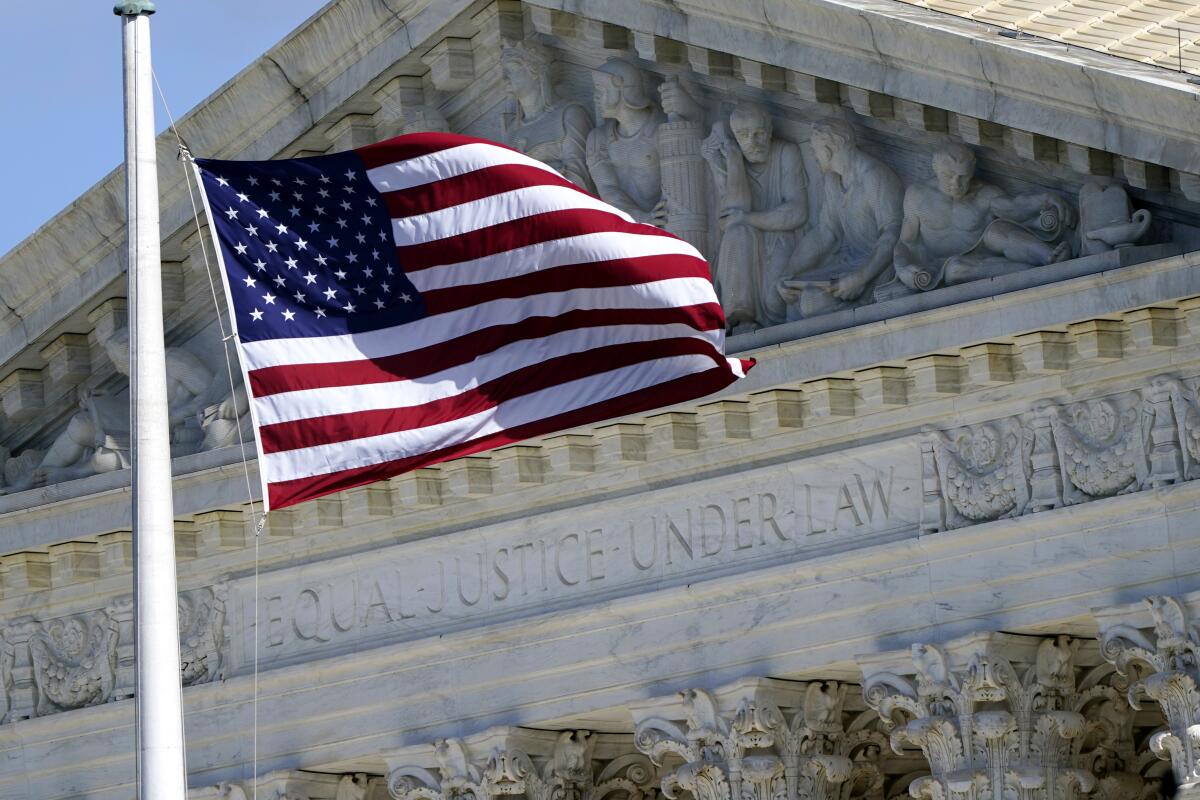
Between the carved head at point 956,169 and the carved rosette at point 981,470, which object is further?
the carved head at point 956,169

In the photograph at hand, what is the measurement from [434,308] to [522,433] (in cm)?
109

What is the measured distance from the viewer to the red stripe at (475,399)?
891 inches

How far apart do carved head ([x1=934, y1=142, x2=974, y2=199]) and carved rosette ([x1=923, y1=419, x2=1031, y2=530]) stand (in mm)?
1815

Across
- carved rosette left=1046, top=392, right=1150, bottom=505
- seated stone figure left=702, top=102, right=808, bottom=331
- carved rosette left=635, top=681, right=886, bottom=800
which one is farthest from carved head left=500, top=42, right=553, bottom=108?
carved rosette left=1046, top=392, right=1150, bottom=505

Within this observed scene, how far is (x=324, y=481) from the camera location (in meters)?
22.7

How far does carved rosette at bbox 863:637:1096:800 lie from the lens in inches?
1011

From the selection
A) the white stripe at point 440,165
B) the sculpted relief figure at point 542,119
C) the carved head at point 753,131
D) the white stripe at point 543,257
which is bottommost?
the white stripe at point 543,257

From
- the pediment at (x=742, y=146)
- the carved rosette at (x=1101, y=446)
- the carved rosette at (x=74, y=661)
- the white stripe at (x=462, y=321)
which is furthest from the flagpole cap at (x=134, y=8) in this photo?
the carved rosette at (x=74, y=661)

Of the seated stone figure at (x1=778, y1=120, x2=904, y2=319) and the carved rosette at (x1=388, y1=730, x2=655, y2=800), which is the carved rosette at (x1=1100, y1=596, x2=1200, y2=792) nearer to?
the seated stone figure at (x1=778, y1=120, x2=904, y2=319)

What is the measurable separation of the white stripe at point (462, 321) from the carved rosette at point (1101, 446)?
3.02 metres

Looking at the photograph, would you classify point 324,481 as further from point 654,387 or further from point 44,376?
point 44,376

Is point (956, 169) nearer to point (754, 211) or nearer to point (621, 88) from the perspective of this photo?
point (754, 211)

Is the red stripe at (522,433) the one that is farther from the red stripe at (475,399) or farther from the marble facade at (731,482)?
the marble facade at (731,482)

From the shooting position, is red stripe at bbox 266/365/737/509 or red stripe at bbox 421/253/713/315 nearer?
red stripe at bbox 266/365/737/509
